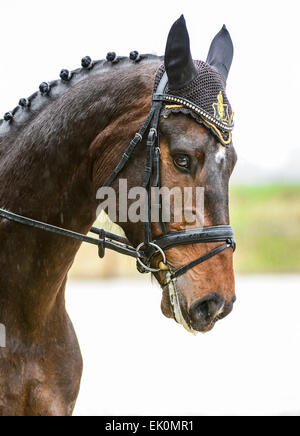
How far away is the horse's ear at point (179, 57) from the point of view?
104 inches

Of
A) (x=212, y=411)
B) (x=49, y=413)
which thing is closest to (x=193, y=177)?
(x=49, y=413)

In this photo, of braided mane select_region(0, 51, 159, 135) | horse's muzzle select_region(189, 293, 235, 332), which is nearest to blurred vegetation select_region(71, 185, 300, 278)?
braided mane select_region(0, 51, 159, 135)

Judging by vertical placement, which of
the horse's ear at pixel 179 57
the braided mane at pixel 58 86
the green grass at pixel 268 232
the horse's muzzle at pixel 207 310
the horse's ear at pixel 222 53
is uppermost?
the green grass at pixel 268 232

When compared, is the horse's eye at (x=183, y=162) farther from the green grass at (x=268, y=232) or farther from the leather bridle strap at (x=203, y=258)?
the green grass at (x=268, y=232)

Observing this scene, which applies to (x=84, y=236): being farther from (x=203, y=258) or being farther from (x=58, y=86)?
(x=58, y=86)

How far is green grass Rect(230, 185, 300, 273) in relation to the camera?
17797 mm

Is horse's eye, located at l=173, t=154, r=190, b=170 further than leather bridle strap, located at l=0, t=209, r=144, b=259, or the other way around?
leather bridle strap, located at l=0, t=209, r=144, b=259

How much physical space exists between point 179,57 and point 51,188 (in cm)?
83

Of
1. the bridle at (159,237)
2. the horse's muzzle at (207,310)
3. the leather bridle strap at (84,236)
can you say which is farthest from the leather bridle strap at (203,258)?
the leather bridle strap at (84,236)

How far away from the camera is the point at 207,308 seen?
2.56 metres

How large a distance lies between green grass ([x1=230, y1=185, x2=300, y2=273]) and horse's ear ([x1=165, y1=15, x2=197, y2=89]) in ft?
49.3

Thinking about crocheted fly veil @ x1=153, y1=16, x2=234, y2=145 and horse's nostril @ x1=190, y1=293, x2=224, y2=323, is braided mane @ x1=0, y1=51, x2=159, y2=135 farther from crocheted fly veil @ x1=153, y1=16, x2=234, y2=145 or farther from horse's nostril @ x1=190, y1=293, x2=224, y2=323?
horse's nostril @ x1=190, y1=293, x2=224, y2=323

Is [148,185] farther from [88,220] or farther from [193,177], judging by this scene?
[88,220]
